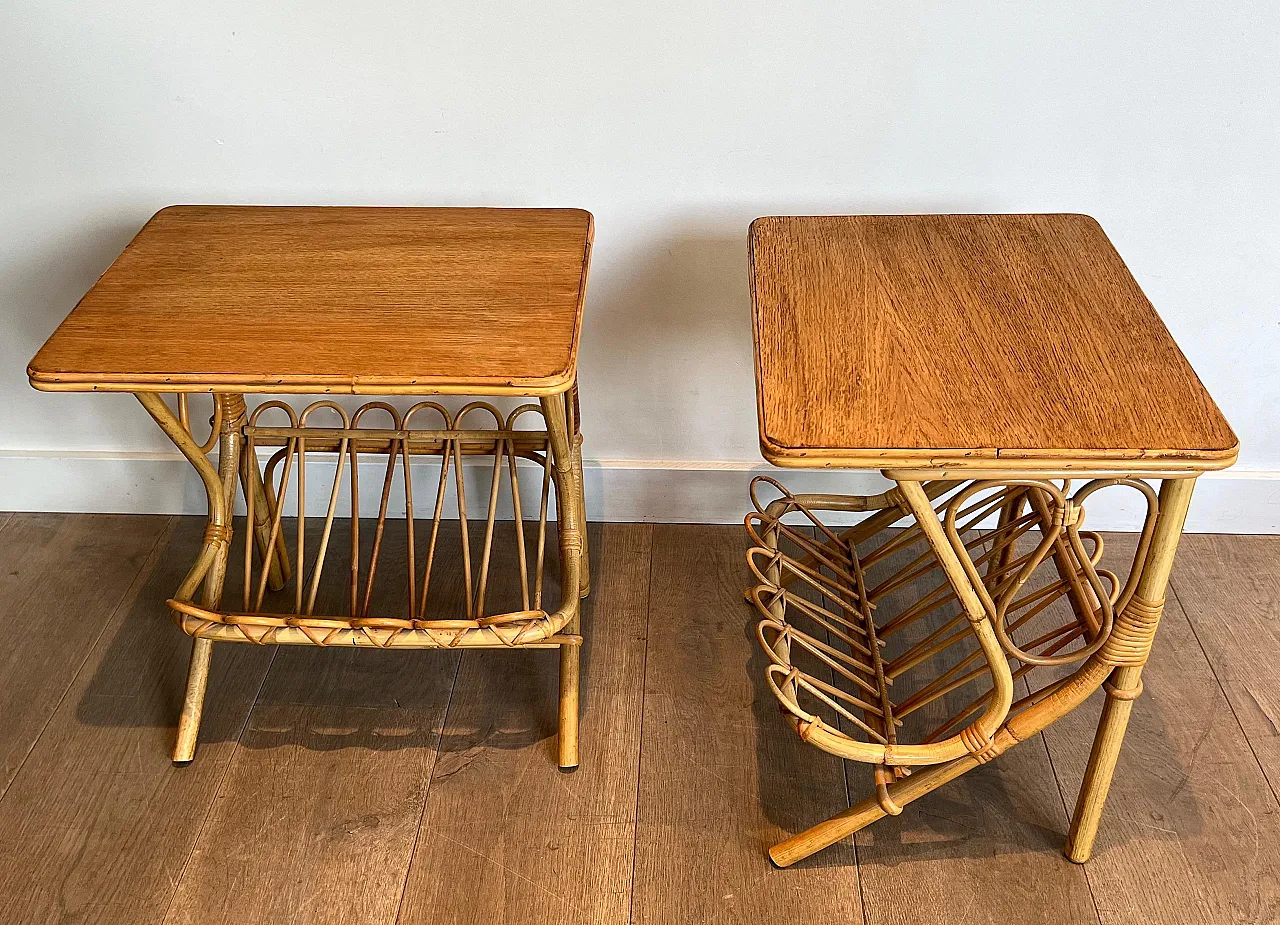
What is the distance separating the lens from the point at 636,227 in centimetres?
188

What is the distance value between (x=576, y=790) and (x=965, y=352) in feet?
2.95

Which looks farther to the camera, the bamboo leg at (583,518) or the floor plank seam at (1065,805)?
the bamboo leg at (583,518)

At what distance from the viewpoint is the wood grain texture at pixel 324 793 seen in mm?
1544

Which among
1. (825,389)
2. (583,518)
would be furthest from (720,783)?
(825,389)

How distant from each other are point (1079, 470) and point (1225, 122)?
91 centimetres

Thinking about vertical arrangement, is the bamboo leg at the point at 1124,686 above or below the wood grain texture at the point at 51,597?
above

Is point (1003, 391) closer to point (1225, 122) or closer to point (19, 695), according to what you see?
point (1225, 122)

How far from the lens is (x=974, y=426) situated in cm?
117

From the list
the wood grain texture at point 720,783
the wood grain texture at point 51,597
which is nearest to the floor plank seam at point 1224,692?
the wood grain texture at point 720,783

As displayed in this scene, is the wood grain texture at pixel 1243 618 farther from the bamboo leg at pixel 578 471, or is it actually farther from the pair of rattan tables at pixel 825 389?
the bamboo leg at pixel 578 471

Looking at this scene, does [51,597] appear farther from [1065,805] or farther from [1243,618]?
[1243,618]

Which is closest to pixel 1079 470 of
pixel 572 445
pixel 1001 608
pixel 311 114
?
pixel 1001 608

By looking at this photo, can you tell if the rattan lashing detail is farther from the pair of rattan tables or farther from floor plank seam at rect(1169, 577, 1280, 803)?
floor plank seam at rect(1169, 577, 1280, 803)

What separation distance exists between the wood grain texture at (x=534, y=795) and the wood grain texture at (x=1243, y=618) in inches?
39.5
